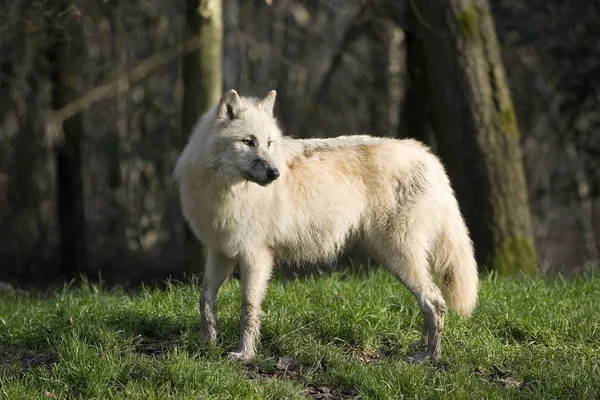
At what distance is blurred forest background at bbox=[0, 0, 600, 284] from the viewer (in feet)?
33.2

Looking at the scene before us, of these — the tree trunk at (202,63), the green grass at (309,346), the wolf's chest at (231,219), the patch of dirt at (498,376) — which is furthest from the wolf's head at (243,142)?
the tree trunk at (202,63)

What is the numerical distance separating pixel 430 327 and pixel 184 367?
1.86 metres

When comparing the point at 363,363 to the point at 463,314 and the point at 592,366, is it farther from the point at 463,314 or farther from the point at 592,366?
the point at 592,366

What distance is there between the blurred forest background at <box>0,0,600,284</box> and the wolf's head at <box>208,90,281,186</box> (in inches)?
144

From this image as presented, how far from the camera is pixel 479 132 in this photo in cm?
957

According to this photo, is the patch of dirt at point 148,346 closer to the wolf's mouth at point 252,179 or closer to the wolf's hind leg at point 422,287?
the wolf's mouth at point 252,179

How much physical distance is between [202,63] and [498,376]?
206 inches

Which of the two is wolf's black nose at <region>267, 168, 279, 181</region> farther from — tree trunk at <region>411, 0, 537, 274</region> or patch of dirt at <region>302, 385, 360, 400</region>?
tree trunk at <region>411, 0, 537, 274</region>

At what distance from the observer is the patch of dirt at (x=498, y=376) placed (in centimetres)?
578

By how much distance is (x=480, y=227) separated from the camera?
9.59 meters

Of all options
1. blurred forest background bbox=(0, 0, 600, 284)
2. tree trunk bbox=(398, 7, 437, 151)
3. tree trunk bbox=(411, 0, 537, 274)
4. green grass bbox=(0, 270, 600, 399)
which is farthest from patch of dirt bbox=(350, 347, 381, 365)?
tree trunk bbox=(398, 7, 437, 151)

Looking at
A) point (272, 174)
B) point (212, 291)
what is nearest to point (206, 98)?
point (212, 291)

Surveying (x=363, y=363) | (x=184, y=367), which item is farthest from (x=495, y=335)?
(x=184, y=367)

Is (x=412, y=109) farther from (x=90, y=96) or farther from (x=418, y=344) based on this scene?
(x=418, y=344)
